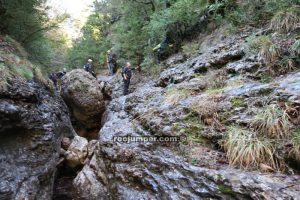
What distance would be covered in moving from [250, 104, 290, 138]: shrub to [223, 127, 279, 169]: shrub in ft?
0.59

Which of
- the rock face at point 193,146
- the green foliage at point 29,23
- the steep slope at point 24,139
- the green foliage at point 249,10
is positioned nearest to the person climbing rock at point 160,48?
the green foliage at point 249,10

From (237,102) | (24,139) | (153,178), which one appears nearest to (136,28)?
(24,139)

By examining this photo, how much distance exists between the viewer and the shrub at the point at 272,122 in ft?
14.3

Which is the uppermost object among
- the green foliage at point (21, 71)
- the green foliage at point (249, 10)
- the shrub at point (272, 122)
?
the green foliage at point (249, 10)

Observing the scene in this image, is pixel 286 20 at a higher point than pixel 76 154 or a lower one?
higher

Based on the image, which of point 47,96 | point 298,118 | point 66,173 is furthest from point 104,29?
point 298,118

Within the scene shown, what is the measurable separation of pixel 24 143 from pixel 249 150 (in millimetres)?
5808

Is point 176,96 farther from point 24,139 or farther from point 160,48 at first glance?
point 160,48

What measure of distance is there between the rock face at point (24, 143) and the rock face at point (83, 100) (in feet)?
9.96

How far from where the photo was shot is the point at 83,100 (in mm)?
11203

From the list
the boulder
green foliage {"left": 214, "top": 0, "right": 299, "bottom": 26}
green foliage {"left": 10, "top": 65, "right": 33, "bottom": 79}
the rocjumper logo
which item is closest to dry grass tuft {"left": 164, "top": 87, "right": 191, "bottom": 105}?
the rocjumper logo

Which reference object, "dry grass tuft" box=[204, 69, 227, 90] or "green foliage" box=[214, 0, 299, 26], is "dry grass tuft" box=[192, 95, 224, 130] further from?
"green foliage" box=[214, 0, 299, 26]

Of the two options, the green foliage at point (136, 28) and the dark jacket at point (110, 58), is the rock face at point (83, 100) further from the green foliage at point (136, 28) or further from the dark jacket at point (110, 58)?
the dark jacket at point (110, 58)

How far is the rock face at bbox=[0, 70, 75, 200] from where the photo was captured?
20.1 feet
